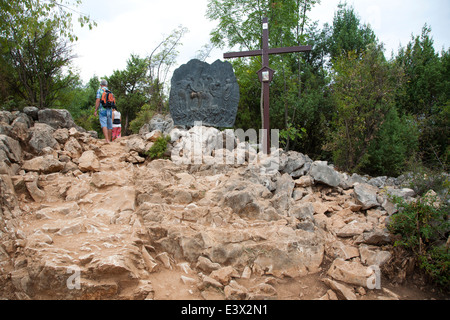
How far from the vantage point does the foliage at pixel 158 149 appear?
25.6 ft

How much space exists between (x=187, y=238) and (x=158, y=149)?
147 inches

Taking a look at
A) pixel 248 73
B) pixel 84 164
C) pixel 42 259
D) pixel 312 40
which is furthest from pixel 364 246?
pixel 312 40

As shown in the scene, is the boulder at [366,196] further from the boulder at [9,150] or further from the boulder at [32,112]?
the boulder at [32,112]

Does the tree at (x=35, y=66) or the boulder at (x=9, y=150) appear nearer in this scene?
the boulder at (x=9, y=150)

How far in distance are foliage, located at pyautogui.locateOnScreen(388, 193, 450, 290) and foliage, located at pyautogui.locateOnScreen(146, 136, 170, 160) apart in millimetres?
5337

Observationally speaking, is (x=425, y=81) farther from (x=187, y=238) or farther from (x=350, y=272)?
(x=187, y=238)

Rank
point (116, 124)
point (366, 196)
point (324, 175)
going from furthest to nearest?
point (116, 124) → point (324, 175) → point (366, 196)

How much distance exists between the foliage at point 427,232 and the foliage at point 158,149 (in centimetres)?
534

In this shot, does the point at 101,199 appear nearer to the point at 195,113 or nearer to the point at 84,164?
A: the point at 84,164

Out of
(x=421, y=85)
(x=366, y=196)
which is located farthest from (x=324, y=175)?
(x=421, y=85)

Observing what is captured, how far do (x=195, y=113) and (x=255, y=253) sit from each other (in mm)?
5707

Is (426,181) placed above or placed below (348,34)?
below

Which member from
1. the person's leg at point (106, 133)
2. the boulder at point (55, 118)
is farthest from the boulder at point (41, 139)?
the person's leg at point (106, 133)

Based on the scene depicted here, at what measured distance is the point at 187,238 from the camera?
4609mm
